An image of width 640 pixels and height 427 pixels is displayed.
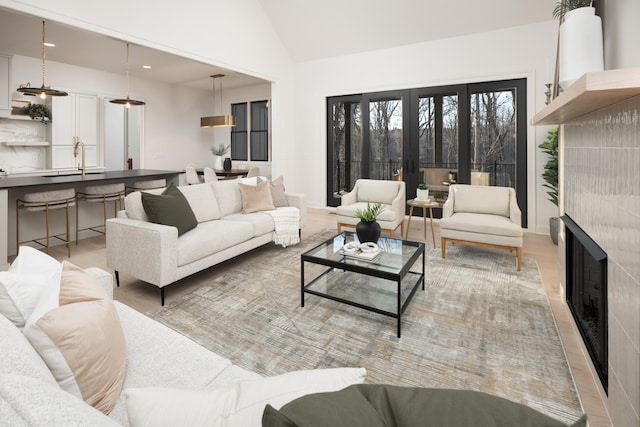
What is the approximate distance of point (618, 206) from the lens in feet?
4.83

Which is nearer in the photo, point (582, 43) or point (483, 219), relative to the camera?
point (582, 43)

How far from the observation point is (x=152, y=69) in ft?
24.2

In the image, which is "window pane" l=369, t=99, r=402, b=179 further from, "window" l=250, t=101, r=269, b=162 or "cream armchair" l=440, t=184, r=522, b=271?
"window" l=250, t=101, r=269, b=162

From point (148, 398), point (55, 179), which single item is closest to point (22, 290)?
point (148, 398)

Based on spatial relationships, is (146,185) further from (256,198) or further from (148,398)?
(148,398)

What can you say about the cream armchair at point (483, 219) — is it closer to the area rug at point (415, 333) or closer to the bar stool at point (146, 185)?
the area rug at point (415, 333)

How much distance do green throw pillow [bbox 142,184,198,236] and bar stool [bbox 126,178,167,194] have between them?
2187 mm

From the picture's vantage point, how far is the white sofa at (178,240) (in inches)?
113

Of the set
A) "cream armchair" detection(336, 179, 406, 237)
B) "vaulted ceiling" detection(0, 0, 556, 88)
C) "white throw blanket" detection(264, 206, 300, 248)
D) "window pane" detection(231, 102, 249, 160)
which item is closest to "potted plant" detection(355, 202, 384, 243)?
"white throw blanket" detection(264, 206, 300, 248)

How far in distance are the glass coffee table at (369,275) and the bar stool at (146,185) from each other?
3.44 meters

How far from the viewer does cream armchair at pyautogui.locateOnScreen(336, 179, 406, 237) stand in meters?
4.67

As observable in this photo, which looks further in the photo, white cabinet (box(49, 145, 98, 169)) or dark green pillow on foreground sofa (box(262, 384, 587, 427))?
white cabinet (box(49, 145, 98, 169))

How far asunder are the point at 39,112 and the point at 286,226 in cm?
550

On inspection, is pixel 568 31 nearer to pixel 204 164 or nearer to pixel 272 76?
pixel 272 76
